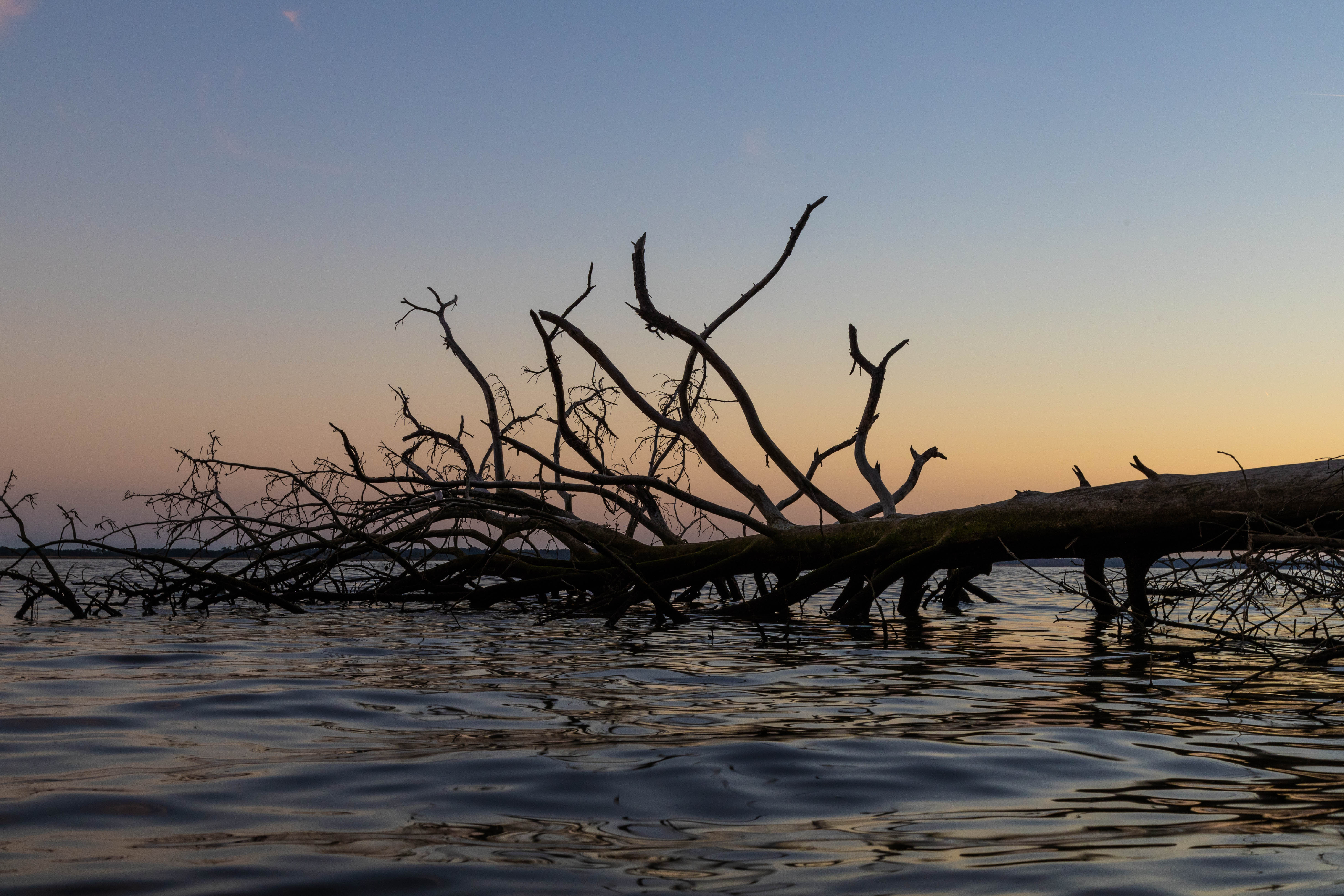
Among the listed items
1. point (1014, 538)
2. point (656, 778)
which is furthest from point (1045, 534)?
point (656, 778)

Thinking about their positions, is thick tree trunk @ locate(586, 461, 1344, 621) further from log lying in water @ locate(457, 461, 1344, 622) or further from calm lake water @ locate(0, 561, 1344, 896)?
calm lake water @ locate(0, 561, 1344, 896)

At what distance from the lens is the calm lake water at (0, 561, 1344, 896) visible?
217cm

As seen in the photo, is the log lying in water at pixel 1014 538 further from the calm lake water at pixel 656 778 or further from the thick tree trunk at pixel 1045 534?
the calm lake water at pixel 656 778

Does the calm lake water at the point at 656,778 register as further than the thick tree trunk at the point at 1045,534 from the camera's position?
No

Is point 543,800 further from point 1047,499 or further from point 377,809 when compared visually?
point 1047,499

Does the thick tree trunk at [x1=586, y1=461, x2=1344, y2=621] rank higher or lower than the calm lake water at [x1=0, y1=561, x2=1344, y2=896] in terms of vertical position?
higher

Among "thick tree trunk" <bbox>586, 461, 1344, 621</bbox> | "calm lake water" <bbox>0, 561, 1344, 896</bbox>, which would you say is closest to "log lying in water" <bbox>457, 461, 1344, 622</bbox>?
"thick tree trunk" <bbox>586, 461, 1344, 621</bbox>

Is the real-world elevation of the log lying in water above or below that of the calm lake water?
above

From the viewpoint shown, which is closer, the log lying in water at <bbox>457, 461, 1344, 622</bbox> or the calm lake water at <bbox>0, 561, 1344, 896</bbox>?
the calm lake water at <bbox>0, 561, 1344, 896</bbox>

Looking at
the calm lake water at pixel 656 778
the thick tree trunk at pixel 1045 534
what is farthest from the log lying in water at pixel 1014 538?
the calm lake water at pixel 656 778

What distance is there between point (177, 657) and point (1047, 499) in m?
5.75

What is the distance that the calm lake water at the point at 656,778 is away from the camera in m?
2.17

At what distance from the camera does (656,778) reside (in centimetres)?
298

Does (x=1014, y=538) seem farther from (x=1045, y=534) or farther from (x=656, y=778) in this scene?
(x=656, y=778)
